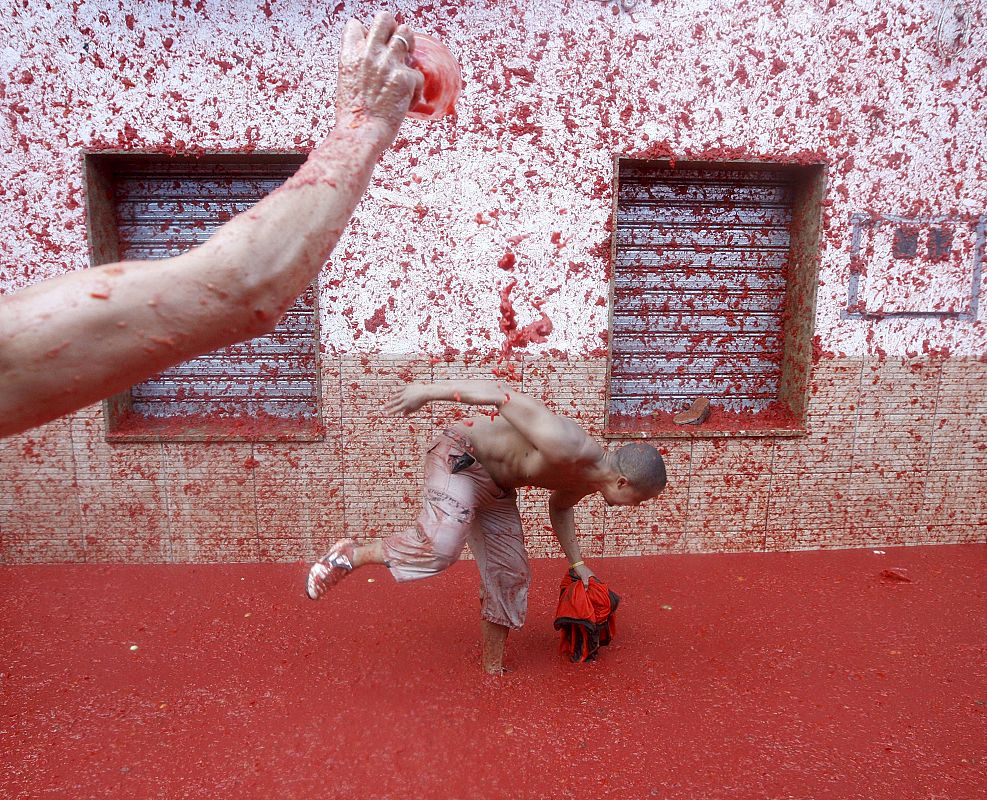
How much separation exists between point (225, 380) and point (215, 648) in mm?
1901

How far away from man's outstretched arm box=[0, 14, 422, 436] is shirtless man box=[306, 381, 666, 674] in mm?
1874

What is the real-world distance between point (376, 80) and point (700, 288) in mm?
4027

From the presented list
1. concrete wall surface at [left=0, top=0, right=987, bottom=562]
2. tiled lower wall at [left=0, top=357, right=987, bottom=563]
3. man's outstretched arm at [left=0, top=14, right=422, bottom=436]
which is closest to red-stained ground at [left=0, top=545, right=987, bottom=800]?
tiled lower wall at [left=0, top=357, right=987, bottom=563]

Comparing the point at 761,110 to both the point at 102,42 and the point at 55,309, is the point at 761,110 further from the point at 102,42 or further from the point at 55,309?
the point at 55,309

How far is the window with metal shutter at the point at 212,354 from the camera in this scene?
429cm

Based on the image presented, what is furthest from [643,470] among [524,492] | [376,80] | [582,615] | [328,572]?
[376,80]

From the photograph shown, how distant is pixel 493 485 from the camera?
3039 mm

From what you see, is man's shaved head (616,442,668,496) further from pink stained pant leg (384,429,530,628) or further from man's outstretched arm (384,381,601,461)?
pink stained pant leg (384,429,530,628)

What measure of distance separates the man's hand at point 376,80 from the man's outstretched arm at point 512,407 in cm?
170

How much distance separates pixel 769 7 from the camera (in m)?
4.08

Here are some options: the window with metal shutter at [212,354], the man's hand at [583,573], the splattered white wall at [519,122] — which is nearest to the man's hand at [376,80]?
the man's hand at [583,573]

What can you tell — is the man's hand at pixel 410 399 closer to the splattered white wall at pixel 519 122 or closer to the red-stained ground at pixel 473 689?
the red-stained ground at pixel 473 689

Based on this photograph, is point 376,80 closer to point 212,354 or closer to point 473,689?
point 473,689

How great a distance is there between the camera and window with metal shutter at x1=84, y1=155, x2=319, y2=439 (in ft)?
14.1
